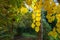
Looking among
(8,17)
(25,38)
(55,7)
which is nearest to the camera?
(55,7)

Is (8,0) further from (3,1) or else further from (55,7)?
(55,7)

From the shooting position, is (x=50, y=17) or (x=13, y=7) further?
(x=13, y=7)

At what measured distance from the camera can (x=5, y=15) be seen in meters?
2.35

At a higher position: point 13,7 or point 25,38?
point 13,7

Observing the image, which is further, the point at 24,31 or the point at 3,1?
the point at 24,31

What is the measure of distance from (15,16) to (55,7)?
548 millimetres

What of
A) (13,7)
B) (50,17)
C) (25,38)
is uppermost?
(13,7)

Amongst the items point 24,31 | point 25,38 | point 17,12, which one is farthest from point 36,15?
point 24,31

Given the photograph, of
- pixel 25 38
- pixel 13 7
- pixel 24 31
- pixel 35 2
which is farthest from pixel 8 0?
pixel 24 31

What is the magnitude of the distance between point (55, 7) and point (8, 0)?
0.56 m

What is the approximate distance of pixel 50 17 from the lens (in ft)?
6.30

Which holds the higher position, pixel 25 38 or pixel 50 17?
pixel 50 17

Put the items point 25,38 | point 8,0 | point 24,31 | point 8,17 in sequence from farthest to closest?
point 24,31 < point 25,38 < point 8,17 < point 8,0

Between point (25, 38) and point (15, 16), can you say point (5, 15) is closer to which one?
point (15, 16)
